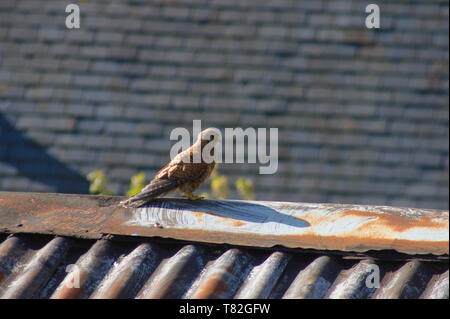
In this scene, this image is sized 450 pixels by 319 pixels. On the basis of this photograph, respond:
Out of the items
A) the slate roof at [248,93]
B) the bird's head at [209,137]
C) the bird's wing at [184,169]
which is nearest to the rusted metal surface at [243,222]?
the bird's wing at [184,169]

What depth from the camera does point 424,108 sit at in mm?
7738

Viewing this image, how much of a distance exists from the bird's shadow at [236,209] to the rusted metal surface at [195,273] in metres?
0.22

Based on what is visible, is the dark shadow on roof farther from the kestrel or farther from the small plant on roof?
the kestrel

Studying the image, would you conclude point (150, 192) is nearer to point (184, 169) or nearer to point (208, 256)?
point (184, 169)

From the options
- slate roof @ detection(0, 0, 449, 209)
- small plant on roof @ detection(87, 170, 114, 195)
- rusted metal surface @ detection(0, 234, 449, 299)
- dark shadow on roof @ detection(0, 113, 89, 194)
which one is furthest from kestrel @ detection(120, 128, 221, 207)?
dark shadow on roof @ detection(0, 113, 89, 194)

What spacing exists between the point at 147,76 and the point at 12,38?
1.65 m

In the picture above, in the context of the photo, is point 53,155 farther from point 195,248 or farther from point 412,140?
point 195,248

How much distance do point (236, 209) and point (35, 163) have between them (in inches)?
189

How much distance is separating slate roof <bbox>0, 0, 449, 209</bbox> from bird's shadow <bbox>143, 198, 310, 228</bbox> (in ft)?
12.6

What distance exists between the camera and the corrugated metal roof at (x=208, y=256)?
10.2 feet
